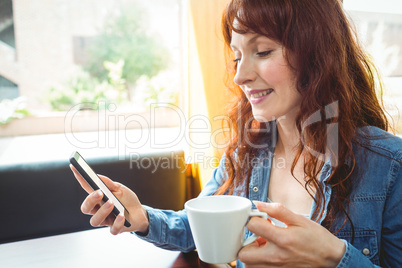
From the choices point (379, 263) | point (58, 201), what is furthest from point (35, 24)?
point (379, 263)

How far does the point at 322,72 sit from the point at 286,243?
0.52m

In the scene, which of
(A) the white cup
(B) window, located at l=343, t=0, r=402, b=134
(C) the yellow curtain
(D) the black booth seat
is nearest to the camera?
(A) the white cup

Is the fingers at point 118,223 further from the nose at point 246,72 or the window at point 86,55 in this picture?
the window at point 86,55

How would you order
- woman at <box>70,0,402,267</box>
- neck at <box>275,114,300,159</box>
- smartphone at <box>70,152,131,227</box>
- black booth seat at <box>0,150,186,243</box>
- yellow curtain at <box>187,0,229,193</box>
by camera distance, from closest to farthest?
smartphone at <box>70,152,131,227</box>
woman at <box>70,0,402,267</box>
neck at <box>275,114,300,159</box>
black booth seat at <box>0,150,186,243</box>
yellow curtain at <box>187,0,229,193</box>

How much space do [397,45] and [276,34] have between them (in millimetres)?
1322

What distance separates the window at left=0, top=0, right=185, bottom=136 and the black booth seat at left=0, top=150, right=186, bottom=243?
3.64m

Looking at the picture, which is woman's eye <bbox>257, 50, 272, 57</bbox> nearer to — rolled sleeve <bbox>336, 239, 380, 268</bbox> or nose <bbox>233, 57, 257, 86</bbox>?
nose <bbox>233, 57, 257, 86</bbox>

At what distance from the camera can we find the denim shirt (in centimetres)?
78

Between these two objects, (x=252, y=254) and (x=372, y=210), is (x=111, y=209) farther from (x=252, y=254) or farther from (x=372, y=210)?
(x=372, y=210)

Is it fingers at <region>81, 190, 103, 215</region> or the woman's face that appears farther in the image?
the woman's face

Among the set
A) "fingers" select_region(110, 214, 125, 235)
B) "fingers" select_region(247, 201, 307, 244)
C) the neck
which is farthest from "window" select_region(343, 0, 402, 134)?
"fingers" select_region(110, 214, 125, 235)

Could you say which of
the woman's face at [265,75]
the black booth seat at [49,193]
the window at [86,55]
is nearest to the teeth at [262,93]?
the woman's face at [265,75]

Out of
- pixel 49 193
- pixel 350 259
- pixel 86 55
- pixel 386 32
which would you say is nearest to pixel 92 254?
pixel 350 259

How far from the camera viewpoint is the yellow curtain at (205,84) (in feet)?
6.89
